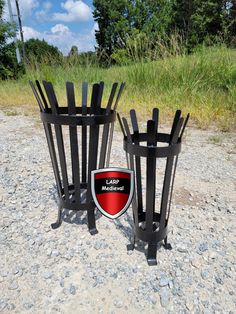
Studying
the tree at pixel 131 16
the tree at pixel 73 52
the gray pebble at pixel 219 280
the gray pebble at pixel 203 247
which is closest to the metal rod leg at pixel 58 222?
the gray pebble at pixel 203 247

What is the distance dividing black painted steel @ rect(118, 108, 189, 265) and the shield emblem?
15 centimetres

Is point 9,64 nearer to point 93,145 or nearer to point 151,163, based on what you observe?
point 93,145

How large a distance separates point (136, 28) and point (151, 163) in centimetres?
3123

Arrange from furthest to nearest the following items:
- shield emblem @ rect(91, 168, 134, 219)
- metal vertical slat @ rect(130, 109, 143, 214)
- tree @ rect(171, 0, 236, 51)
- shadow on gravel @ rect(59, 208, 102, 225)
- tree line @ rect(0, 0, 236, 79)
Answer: tree @ rect(171, 0, 236, 51), tree line @ rect(0, 0, 236, 79), shadow on gravel @ rect(59, 208, 102, 225), metal vertical slat @ rect(130, 109, 143, 214), shield emblem @ rect(91, 168, 134, 219)

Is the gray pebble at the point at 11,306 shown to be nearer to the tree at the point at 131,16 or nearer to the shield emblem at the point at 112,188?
the shield emblem at the point at 112,188

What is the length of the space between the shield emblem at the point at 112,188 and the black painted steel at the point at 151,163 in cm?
15

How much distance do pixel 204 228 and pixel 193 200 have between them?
0.37 meters

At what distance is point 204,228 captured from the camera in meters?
1.85

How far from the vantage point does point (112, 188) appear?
4.27 ft

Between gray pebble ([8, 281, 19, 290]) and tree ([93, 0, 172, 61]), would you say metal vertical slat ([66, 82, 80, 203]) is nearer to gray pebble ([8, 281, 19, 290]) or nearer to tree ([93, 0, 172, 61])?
gray pebble ([8, 281, 19, 290])

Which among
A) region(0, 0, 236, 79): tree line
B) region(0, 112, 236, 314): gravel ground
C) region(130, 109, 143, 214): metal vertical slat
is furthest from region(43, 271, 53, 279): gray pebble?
region(0, 0, 236, 79): tree line

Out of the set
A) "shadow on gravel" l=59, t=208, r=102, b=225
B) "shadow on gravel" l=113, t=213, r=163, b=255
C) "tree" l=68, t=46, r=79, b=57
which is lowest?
"shadow on gravel" l=59, t=208, r=102, b=225

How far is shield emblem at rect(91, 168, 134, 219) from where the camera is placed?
1.28 m

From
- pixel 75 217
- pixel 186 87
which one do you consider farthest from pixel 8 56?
pixel 75 217
